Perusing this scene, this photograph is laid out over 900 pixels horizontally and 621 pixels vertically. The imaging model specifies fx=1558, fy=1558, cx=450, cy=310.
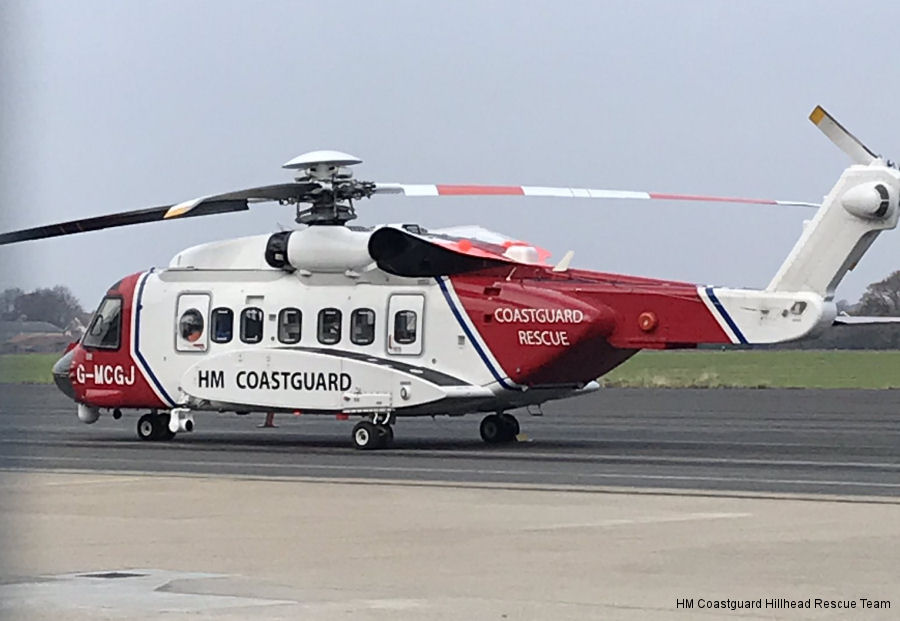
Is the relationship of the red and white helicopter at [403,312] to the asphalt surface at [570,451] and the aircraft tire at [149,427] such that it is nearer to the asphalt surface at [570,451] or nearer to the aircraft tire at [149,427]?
the aircraft tire at [149,427]

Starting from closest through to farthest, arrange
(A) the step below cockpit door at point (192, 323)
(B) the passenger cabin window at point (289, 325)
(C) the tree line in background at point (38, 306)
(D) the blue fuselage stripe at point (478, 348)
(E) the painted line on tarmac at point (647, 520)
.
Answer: (C) the tree line in background at point (38, 306), (E) the painted line on tarmac at point (647, 520), (D) the blue fuselage stripe at point (478, 348), (B) the passenger cabin window at point (289, 325), (A) the step below cockpit door at point (192, 323)

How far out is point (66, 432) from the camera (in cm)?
2909

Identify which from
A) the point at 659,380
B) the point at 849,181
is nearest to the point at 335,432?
the point at 849,181

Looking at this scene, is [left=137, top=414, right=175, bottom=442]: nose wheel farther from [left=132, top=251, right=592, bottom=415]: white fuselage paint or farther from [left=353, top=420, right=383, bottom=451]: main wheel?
[left=353, top=420, right=383, bottom=451]: main wheel

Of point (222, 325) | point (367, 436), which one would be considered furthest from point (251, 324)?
point (367, 436)

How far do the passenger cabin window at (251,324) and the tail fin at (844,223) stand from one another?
7971 millimetres

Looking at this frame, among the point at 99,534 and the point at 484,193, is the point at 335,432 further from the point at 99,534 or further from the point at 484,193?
the point at 99,534

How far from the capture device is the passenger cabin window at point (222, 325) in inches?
971

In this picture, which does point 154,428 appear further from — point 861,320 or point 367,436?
point 861,320

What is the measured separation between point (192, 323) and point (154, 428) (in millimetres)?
2091

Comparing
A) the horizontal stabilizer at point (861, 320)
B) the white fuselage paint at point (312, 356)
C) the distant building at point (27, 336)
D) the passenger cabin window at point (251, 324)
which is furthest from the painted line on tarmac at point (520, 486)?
the distant building at point (27, 336)

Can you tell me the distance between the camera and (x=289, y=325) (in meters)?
24.2

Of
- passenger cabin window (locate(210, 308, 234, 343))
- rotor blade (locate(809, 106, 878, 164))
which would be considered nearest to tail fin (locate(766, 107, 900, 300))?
rotor blade (locate(809, 106, 878, 164))

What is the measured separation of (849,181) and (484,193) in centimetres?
499
